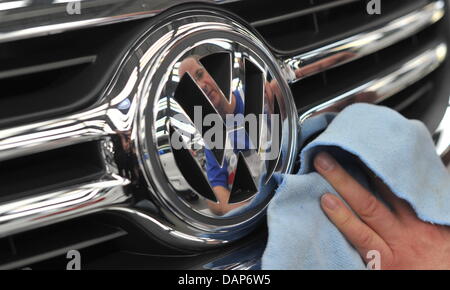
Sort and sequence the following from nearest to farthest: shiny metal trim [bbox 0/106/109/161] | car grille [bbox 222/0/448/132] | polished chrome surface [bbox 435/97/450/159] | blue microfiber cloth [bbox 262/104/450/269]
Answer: shiny metal trim [bbox 0/106/109/161] → blue microfiber cloth [bbox 262/104/450/269] → car grille [bbox 222/0/448/132] → polished chrome surface [bbox 435/97/450/159]

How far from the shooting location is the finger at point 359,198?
78cm

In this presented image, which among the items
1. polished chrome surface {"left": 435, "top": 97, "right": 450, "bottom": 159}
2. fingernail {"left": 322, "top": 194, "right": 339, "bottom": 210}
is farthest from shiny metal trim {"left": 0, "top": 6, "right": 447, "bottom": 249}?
polished chrome surface {"left": 435, "top": 97, "right": 450, "bottom": 159}

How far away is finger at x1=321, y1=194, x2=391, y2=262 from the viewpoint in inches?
30.3

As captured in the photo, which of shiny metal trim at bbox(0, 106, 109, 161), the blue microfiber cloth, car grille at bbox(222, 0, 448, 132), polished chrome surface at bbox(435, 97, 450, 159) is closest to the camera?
shiny metal trim at bbox(0, 106, 109, 161)

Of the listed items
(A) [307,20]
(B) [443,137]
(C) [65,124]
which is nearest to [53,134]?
(C) [65,124]

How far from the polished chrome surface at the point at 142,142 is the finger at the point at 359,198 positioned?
11 centimetres

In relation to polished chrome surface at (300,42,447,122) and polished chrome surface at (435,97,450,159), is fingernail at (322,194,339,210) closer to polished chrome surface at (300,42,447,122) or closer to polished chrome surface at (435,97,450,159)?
polished chrome surface at (300,42,447,122)

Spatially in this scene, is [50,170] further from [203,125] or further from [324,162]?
[324,162]

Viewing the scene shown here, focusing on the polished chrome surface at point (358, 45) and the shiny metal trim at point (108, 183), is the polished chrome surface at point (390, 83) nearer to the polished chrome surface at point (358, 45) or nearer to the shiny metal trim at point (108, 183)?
the polished chrome surface at point (358, 45)

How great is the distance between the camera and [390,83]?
100cm

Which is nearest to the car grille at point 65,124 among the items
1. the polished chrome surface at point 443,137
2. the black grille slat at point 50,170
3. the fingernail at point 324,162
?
the black grille slat at point 50,170
